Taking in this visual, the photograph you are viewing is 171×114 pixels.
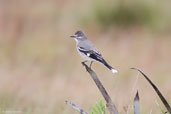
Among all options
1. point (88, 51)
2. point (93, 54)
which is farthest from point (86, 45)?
point (93, 54)

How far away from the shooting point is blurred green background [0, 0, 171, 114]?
8086mm

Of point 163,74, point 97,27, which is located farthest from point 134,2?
point 163,74

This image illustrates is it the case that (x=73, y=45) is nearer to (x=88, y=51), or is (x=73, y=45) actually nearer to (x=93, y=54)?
(x=88, y=51)

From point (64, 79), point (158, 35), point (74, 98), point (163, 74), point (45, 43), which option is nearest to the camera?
point (74, 98)

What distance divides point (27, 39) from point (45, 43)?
31cm

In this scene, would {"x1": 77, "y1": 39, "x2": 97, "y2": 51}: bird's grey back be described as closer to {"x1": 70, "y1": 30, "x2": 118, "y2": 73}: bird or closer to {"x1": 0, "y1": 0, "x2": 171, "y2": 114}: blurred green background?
{"x1": 70, "y1": 30, "x2": 118, "y2": 73}: bird

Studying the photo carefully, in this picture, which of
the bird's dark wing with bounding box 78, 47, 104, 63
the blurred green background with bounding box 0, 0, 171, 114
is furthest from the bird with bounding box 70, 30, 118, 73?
the blurred green background with bounding box 0, 0, 171, 114

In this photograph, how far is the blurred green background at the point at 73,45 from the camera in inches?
318

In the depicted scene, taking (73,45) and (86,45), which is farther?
(73,45)

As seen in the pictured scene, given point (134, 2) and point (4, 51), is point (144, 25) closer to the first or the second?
point (134, 2)

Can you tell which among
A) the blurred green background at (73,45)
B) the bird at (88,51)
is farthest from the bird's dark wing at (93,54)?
the blurred green background at (73,45)

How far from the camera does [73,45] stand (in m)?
10.6

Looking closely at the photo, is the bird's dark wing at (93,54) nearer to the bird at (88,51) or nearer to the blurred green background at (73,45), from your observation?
the bird at (88,51)

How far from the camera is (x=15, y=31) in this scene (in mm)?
10891
